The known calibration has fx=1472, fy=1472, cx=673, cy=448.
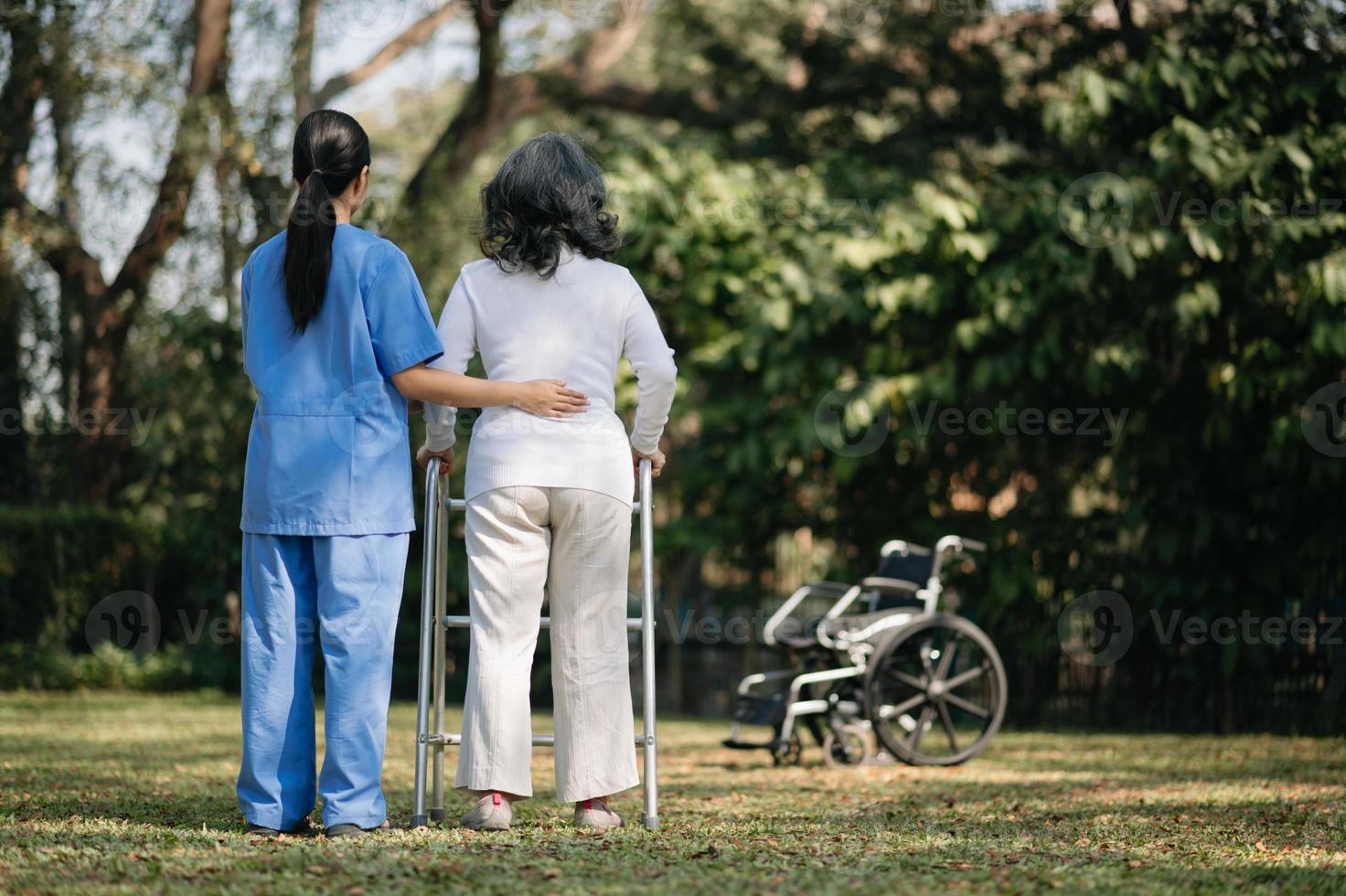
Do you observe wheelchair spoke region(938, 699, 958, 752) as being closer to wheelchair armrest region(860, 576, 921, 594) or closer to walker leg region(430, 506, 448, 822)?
wheelchair armrest region(860, 576, 921, 594)

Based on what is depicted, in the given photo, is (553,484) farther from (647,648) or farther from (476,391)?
(647,648)

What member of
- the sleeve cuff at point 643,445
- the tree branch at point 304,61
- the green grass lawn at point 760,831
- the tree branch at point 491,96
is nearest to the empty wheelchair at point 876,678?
the green grass lawn at point 760,831

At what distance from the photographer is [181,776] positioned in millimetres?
5230

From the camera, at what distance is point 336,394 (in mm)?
3648

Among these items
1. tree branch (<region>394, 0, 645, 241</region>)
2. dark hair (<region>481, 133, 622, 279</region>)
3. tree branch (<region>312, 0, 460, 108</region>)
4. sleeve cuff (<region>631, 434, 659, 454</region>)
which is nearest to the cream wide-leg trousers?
sleeve cuff (<region>631, 434, 659, 454</region>)

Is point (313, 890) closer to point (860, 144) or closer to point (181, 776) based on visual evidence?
point (181, 776)

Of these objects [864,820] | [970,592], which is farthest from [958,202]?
[864,820]

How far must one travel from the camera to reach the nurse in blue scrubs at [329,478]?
359 centimetres

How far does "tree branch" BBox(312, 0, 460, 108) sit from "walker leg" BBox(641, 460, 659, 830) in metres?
10.3

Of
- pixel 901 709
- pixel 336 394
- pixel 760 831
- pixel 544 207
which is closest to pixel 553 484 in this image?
pixel 336 394

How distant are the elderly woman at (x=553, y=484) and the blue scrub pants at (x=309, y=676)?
245 mm

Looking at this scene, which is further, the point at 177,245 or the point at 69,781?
the point at 177,245

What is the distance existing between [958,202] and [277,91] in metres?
5.89

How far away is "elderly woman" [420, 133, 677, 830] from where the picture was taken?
A: 3.72 meters
